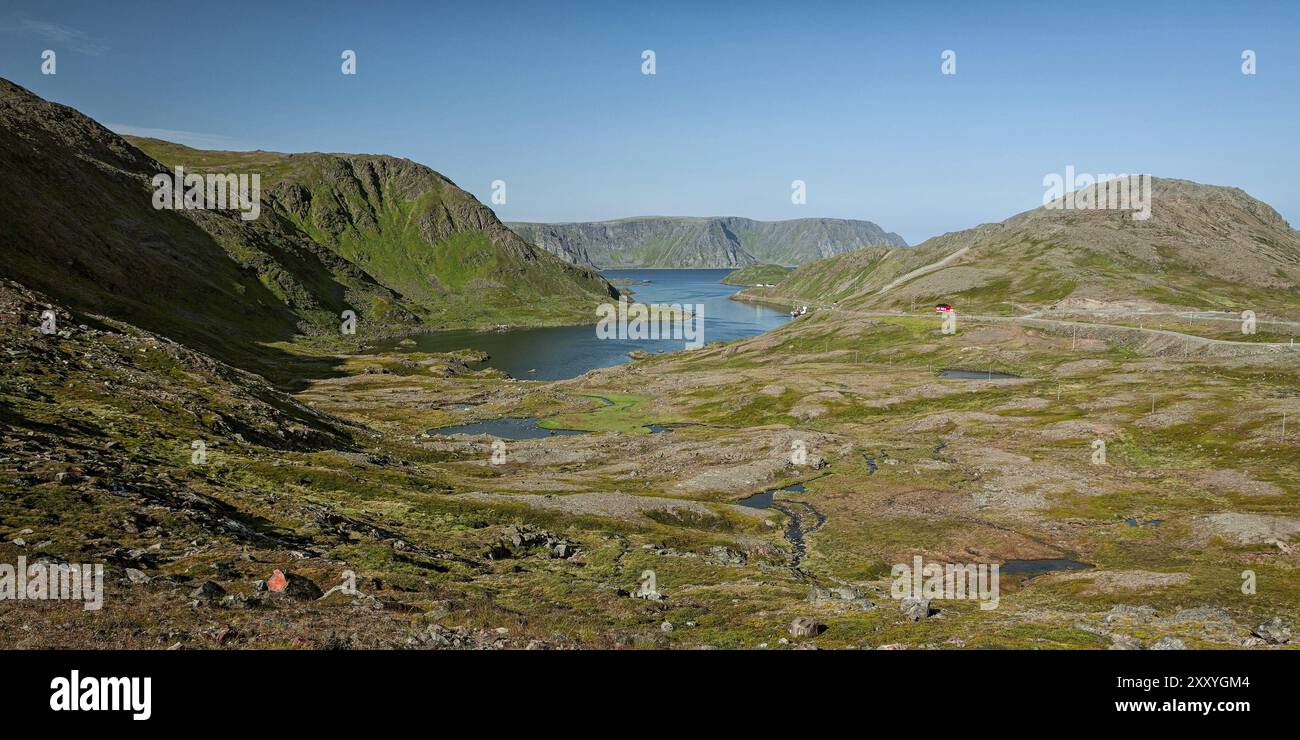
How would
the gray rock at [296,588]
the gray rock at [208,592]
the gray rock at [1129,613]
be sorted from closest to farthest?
1. the gray rock at [208,592]
2. the gray rock at [296,588]
3. the gray rock at [1129,613]

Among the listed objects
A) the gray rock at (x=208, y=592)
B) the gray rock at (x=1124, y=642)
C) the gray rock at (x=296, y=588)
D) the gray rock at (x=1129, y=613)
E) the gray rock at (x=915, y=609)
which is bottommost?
the gray rock at (x=1129, y=613)

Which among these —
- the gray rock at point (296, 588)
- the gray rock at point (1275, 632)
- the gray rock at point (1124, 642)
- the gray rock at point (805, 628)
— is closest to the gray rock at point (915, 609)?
the gray rock at point (805, 628)

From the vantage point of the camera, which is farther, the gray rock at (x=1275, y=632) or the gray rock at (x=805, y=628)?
the gray rock at (x=805, y=628)

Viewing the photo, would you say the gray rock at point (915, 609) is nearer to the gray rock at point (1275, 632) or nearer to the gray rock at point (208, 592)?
the gray rock at point (1275, 632)

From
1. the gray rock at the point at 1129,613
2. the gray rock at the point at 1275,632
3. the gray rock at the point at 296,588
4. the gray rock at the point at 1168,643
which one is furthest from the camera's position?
the gray rock at the point at 1129,613

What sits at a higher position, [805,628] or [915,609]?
[805,628]

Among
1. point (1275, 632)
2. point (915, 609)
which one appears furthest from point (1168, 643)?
point (915, 609)

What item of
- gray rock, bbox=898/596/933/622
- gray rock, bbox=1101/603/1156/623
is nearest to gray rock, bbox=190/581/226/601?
gray rock, bbox=898/596/933/622

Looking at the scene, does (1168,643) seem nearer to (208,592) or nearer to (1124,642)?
(1124,642)

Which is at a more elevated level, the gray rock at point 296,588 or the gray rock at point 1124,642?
the gray rock at point 296,588
